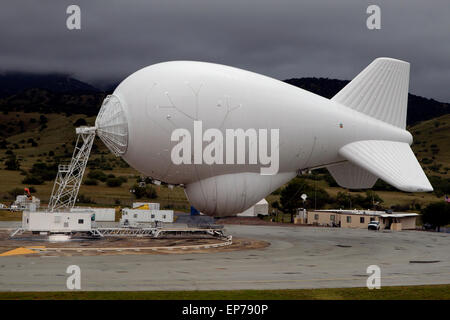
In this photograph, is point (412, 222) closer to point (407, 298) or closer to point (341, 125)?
point (341, 125)

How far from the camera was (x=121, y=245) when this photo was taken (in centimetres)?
3416

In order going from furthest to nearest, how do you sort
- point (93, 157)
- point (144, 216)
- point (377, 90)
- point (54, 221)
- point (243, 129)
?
point (93, 157), point (144, 216), point (54, 221), point (377, 90), point (243, 129)

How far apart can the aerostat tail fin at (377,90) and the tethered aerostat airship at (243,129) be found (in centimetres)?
7

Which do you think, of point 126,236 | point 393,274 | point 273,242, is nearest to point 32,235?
point 126,236

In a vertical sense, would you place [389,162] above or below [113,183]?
above

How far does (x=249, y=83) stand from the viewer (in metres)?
30.0

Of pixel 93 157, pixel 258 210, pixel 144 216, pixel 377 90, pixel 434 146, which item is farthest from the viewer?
pixel 434 146

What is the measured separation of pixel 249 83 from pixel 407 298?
16.4 m

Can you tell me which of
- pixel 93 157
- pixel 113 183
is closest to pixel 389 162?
pixel 113 183

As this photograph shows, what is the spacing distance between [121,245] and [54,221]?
7077 mm

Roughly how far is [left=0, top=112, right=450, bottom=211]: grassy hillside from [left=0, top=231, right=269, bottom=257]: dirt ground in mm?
42584

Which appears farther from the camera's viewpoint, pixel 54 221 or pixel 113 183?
pixel 113 183

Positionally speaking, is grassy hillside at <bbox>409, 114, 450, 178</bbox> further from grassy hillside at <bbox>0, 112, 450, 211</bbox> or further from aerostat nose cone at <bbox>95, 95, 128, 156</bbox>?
aerostat nose cone at <bbox>95, 95, 128, 156</bbox>

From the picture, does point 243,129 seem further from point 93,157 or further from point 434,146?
point 434,146
